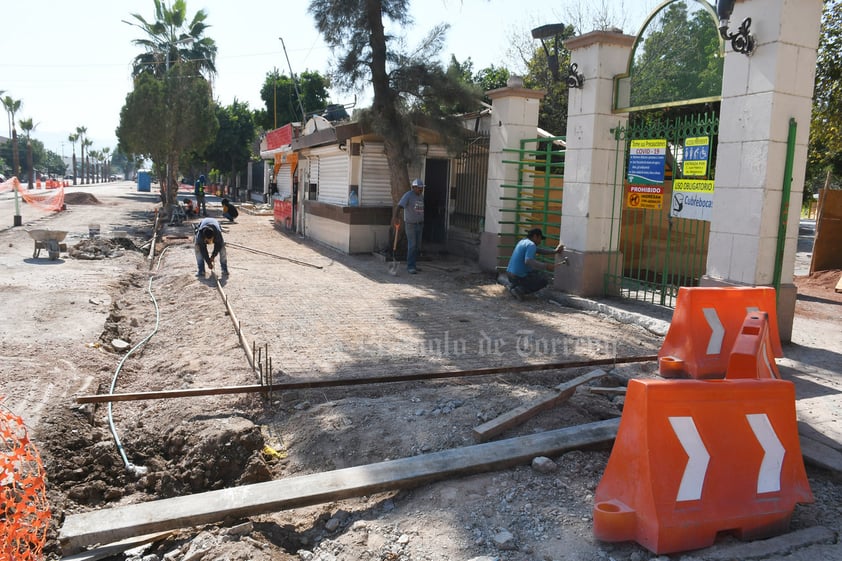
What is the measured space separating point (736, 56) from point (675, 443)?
5778mm

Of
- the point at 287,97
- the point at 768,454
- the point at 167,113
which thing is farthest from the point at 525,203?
the point at 287,97

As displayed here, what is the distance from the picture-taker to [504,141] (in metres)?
12.5

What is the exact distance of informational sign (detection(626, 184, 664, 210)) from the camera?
933cm

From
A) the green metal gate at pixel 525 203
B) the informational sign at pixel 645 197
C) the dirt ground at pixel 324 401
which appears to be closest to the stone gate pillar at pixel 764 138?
the dirt ground at pixel 324 401

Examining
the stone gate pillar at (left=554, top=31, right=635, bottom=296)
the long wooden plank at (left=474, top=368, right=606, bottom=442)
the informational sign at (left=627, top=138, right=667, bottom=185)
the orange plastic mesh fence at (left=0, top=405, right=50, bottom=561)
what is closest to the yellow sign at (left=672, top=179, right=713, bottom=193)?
the informational sign at (left=627, top=138, right=667, bottom=185)

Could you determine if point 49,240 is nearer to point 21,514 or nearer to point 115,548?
point 21,514

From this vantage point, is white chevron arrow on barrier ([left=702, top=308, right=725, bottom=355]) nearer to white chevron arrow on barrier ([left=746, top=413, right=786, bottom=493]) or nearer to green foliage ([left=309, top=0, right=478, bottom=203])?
white chevron arrow on barrier ([left=746, top=413, right=786, bottom=493])

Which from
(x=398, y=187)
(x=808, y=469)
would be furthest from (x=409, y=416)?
(x=398, y=187)

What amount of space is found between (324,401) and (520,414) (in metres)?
1.82

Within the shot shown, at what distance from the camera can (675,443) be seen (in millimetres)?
3379

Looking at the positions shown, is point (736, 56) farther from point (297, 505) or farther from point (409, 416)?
point (297, 505)

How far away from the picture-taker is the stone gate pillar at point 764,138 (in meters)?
7.04

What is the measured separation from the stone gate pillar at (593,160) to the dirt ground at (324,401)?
897 millimetres

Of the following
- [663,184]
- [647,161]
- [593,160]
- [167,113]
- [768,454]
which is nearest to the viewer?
[768,454]
